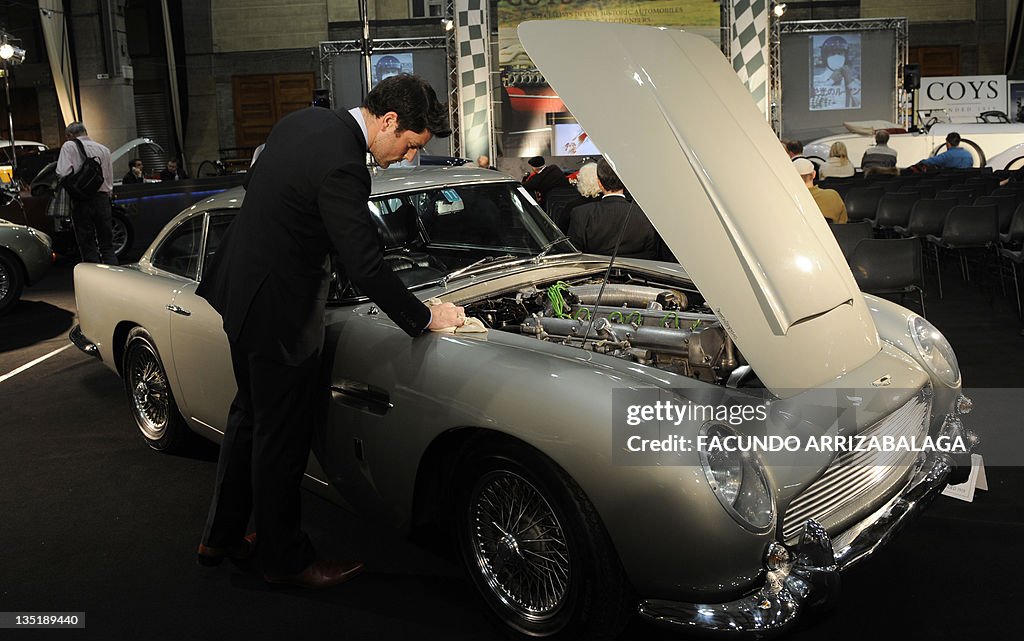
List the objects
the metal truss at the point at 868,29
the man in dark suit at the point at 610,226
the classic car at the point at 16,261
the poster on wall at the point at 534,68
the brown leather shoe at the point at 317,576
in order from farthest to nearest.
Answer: the metal truss at the point at 868,29 → the poster on wall at the point at 534,68 → the classic car at the point at 16,261 → the man in dark suit at the point at 610,226 → the brown leather shoe at the point at 317,576

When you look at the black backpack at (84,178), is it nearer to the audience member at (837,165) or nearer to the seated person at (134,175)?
the seated person at (134,175)

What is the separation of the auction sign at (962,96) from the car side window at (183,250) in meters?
19.5

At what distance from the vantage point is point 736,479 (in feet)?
7.89

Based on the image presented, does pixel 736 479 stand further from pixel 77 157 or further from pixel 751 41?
pixel 751 41

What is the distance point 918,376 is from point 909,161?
53.5ft

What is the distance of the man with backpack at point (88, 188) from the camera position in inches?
380

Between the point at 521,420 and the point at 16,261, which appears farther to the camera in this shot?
the point at 16,261

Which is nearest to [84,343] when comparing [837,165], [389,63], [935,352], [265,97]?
[935,352]

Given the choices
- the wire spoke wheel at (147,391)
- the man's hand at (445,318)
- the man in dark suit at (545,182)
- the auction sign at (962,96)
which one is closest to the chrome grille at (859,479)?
the man's hand at (445,318)

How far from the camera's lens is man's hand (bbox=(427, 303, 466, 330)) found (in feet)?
9.68

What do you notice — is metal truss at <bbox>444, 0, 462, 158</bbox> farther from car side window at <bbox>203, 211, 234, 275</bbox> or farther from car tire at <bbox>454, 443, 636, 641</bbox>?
car tire at <bbox>454, 443, 636, 641</bbox>

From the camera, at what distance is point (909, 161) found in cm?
1769

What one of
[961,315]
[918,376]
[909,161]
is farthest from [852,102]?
[918,376]

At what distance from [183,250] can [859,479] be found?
3.20 metres
